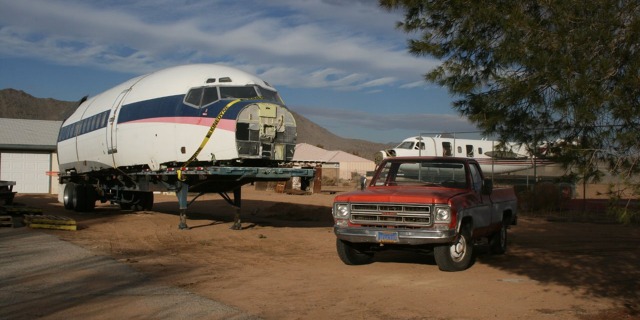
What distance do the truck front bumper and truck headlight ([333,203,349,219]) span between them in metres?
0.26

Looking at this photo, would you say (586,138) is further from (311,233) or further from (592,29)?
(311,233)

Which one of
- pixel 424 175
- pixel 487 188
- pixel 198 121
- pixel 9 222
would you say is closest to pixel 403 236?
pixel 424 175

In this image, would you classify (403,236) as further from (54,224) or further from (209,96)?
(54,224)

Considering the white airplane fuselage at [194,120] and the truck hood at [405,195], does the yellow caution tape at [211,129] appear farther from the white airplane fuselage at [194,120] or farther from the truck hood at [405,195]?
the truck hood at [405,195]

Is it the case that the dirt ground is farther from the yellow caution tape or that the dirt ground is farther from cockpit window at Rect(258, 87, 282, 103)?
cockpit window at Rect(258, 87, 282, 103)

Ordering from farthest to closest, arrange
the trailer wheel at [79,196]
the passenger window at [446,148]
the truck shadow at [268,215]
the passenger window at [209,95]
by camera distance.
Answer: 1. the passenger window at [446,148]
2. the trailer wheel at [79,196]
3. the truck shadow at [268,215]
4. the passenger window at [209,95]

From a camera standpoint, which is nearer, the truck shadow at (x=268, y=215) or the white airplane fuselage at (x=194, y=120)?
the white airplane fuselage at (x=194, y=120)

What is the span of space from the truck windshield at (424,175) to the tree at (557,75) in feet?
12.2

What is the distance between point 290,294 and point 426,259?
13.5 ft

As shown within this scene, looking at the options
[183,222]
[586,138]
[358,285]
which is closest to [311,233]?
[183,222]

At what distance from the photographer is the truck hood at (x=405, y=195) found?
1051cm

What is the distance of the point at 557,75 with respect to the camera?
626 cm

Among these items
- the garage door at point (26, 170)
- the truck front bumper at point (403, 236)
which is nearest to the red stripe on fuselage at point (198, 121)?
the truck front bumper at point (403, 236)

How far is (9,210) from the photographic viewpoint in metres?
19.4
